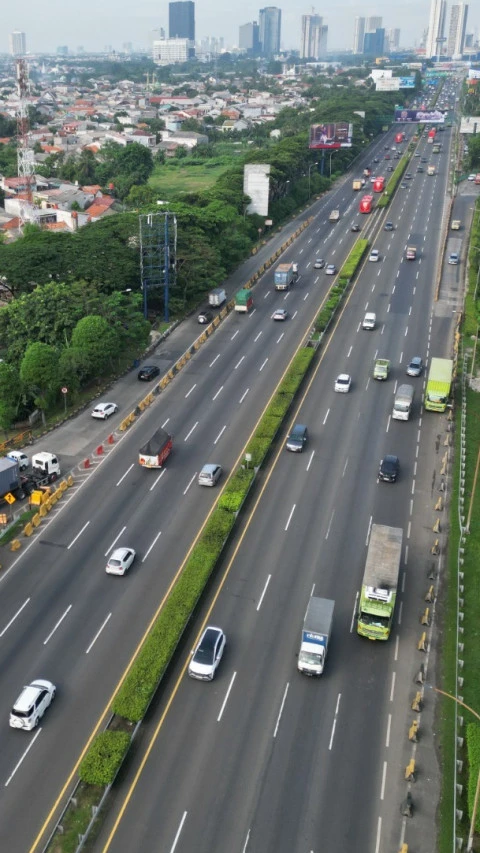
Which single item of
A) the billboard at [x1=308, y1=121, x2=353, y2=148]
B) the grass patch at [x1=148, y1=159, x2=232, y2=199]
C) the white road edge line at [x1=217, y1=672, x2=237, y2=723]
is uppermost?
the billboard at [x1=308, y1=121, x2=353, y2=148]

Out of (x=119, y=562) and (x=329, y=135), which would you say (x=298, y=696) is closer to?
(x=119, y=562)

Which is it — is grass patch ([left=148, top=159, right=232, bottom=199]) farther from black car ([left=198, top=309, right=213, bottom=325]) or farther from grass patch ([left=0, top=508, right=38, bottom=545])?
grass patch ([left=0, top=508, right=38, bottom=545])

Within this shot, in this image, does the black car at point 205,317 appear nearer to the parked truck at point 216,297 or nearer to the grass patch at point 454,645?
the parked truck at point 216,297

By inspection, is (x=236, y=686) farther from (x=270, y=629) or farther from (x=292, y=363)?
(x=292, y=363)

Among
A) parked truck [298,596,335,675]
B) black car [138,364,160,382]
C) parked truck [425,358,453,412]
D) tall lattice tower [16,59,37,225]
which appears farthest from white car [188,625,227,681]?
tall lattice tower [16,59,37,225]

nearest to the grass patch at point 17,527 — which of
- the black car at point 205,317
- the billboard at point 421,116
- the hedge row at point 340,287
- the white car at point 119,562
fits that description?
the white car at point 119,562

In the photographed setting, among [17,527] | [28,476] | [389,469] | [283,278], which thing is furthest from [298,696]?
[283,278]

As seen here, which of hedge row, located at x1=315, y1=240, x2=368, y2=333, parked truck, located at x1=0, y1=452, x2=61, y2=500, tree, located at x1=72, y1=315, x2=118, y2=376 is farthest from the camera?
hedge row, located at x1=315, y1=240, x2=368, y2=333

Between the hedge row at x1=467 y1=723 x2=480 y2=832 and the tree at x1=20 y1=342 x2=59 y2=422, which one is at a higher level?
the tree at x1=20 y1=342 x2=59 y2=422
